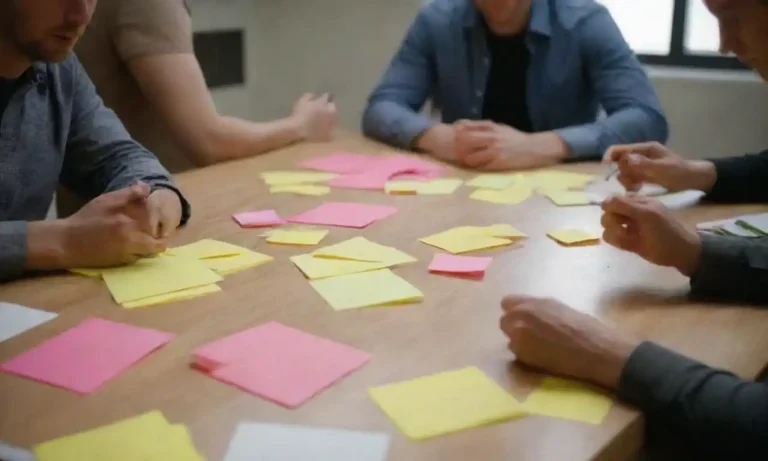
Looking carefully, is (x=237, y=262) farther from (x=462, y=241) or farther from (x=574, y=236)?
(x=574, y=236)

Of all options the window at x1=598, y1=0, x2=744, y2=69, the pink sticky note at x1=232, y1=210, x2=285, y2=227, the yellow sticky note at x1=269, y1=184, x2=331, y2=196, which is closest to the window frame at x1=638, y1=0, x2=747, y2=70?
the window at x1=598, y1=0, x2=744, y2=69

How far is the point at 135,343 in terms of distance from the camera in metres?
0.93

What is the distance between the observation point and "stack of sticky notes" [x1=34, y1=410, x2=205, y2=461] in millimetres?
716

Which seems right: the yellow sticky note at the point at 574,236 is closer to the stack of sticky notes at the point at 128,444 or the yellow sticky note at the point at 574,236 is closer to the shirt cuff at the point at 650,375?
the shirt cuff at the point at 650,375

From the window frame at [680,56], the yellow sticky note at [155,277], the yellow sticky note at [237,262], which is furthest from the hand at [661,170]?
the window frame at [680,56]

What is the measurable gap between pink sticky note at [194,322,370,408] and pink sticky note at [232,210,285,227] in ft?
1.44

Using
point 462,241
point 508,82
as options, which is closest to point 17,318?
point 462,241

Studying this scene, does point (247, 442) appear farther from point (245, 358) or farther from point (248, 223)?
point (248, 223)

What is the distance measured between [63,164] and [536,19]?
1.26m

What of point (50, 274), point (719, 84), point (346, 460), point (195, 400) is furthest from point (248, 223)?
point (719, 84)

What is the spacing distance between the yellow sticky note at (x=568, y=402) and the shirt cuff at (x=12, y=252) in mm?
726

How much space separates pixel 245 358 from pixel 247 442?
0.17 m

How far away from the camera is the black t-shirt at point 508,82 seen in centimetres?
223

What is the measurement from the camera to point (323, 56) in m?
3.35
